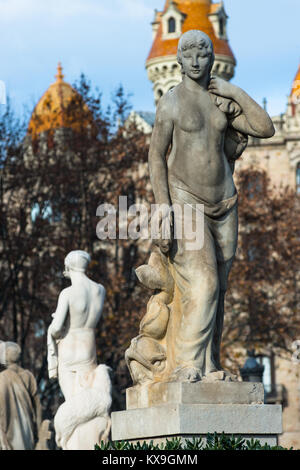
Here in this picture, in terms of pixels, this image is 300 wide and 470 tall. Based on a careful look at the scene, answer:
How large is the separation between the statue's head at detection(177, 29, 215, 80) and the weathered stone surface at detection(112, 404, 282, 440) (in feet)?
8.61

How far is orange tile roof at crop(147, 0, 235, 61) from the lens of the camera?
3115 inches

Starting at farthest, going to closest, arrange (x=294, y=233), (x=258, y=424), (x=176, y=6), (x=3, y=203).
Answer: (x=176, y=6)
(x=294, y=233)
(x=3, y=203)
(x=258, y=424)

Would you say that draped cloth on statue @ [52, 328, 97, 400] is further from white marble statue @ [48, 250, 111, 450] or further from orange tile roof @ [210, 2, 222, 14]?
orange tile roof @ [210, 2, 222, 14]

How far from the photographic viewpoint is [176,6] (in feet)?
271

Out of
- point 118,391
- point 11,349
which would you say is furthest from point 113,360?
point 11,349

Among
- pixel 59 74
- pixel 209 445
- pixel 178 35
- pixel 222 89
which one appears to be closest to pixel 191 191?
pixel 222 89

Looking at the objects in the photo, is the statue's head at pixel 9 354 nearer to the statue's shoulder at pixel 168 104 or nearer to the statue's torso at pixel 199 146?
the statue's torso at pixel 199 146

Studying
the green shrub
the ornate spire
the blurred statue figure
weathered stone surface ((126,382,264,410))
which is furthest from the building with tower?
the green shrub

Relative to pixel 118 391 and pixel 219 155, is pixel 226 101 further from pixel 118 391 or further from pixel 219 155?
pixel 118 391

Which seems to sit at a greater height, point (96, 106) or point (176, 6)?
point (176, 6)

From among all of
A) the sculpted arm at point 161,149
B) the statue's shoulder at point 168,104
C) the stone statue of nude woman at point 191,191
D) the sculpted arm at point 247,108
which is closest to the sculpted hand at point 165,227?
the stone statue of nude woman at point 191,191

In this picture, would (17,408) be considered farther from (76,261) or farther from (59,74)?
(59,74)

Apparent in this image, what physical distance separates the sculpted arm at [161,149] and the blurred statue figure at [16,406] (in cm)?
788
